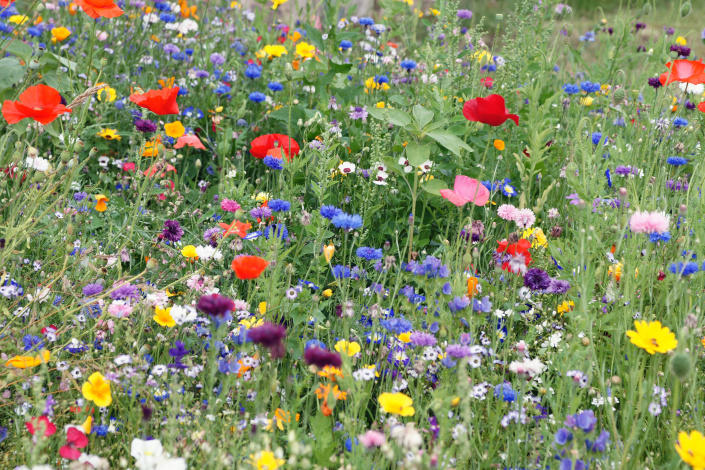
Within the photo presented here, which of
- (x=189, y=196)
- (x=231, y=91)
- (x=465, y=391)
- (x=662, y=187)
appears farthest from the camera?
(x=231, y=91)

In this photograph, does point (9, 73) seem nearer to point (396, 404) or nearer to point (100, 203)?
point (100, 203)

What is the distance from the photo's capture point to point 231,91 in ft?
10.8

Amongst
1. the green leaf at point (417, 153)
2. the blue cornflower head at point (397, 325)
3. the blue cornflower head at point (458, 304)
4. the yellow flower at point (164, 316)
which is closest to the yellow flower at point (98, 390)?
the yellow flower at point (164, 316)

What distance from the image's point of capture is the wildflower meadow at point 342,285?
1.46 metres

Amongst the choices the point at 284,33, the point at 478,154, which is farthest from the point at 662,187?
the point at 284,33

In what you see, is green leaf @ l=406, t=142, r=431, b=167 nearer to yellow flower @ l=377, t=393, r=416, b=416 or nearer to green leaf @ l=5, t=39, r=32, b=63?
yellow flower @ l=377, t=393, r=416, b=416

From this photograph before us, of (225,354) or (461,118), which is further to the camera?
(461,118)

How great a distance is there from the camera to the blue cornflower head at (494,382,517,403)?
160cm

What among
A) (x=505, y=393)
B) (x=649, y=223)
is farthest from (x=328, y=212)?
(x=649, y=223)

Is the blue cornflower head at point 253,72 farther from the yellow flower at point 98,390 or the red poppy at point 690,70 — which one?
the yellow flower at point 98,390

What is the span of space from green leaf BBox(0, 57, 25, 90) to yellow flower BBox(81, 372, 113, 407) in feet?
4.19

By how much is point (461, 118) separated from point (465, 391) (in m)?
1.42

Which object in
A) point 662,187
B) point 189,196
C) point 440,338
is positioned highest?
point 662,187

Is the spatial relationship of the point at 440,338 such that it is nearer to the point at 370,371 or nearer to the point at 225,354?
the point at 370,371
